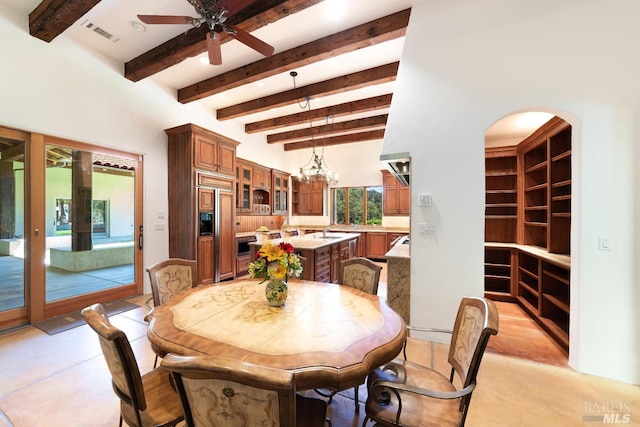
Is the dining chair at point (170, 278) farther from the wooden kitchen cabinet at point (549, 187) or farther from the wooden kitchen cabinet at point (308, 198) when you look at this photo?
the wooden kitchen cabinet at point (308, 198)

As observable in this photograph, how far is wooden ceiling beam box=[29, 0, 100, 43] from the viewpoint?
2.52m

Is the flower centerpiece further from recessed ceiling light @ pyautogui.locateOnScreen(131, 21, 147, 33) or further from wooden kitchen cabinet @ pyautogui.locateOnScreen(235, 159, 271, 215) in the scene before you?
wooden kitchen cabinet @ pyautogui.locateOnScreen(235, 159, 271, 215)

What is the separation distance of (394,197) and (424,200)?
451 centimetres

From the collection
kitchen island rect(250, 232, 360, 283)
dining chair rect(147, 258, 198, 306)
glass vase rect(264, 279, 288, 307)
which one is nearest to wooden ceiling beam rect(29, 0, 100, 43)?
dining chair rect(147, 258, 198, 306)

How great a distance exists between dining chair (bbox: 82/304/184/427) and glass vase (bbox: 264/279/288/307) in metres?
0.66

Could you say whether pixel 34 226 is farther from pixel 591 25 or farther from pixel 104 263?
pixel 591 25

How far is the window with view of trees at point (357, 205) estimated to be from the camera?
767cm

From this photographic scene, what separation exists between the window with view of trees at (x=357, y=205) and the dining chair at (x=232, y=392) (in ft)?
23.3

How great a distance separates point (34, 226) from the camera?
3010 mm

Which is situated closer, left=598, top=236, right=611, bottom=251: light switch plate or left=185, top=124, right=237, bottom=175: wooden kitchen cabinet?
left=598, top=236, right=611, bottom=251: light switch plate

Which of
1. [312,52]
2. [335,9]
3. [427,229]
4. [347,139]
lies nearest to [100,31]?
[312,52]

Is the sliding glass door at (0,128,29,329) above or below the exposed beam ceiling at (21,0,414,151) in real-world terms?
below

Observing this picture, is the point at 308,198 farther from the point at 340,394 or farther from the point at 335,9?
the point at 340,394

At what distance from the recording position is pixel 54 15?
8.62 feet
